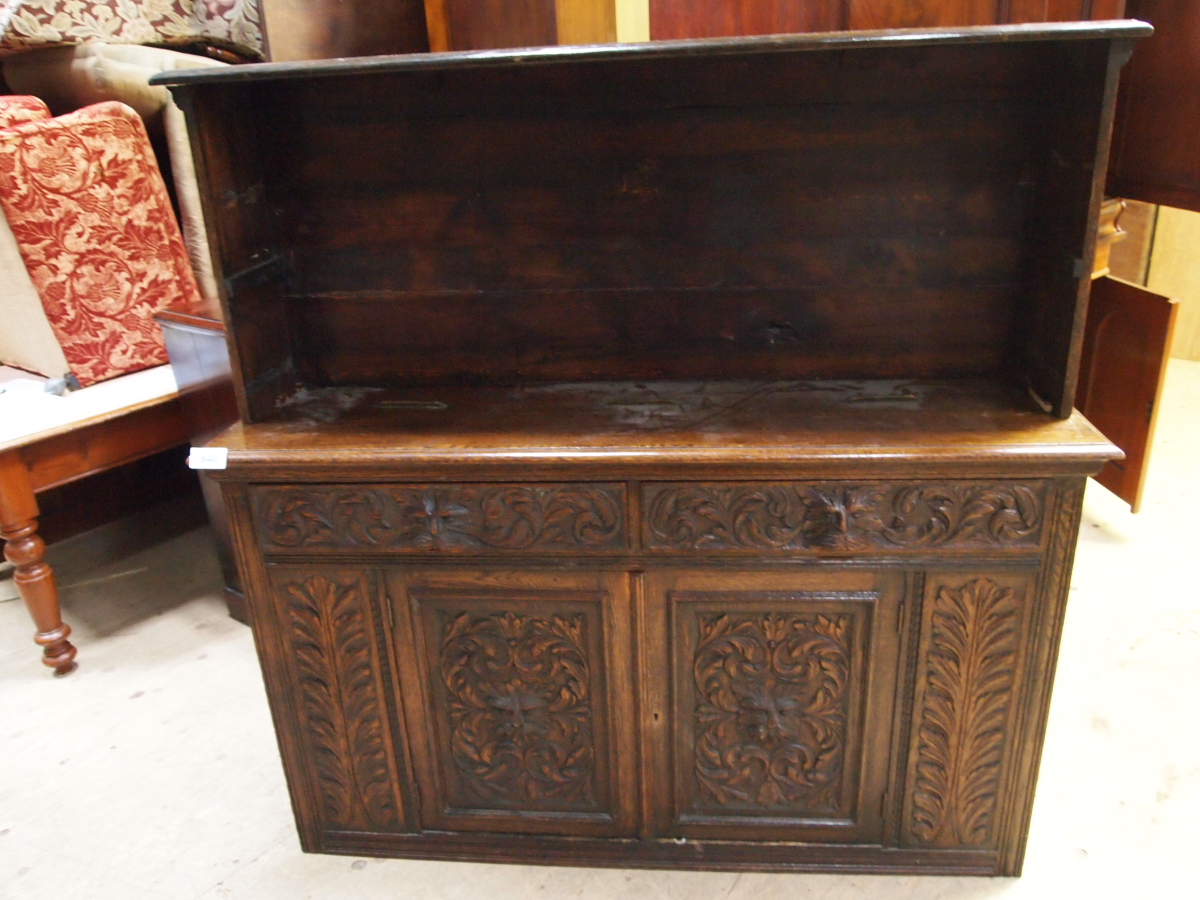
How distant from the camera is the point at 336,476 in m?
1.46

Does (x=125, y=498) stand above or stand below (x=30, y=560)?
below

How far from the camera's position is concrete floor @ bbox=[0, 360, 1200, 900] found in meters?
1.64

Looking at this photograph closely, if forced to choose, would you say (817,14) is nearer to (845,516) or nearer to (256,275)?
(845,516)

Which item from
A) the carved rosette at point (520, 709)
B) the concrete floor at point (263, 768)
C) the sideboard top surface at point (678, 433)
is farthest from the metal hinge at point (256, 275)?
the concrete floor at point (263, 768)

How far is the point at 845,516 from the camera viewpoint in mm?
1402

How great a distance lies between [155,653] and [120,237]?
107cm

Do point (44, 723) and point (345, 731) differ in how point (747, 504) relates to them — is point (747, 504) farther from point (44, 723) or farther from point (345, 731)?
point (44, 723)

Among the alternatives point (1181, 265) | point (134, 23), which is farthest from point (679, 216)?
point (1181, 265)

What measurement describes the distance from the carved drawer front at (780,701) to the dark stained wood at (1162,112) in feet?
4.07

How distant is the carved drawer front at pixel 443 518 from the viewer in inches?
57.0

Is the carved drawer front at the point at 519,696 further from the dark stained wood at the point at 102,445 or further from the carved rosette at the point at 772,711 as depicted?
the dark stained wood at the point at 102,445

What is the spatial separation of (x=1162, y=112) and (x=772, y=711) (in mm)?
1550

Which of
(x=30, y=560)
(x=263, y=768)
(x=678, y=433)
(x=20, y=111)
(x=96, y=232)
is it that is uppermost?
(x=20, y=111)

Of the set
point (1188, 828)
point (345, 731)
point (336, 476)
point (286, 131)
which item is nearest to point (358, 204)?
point (286, 131)
